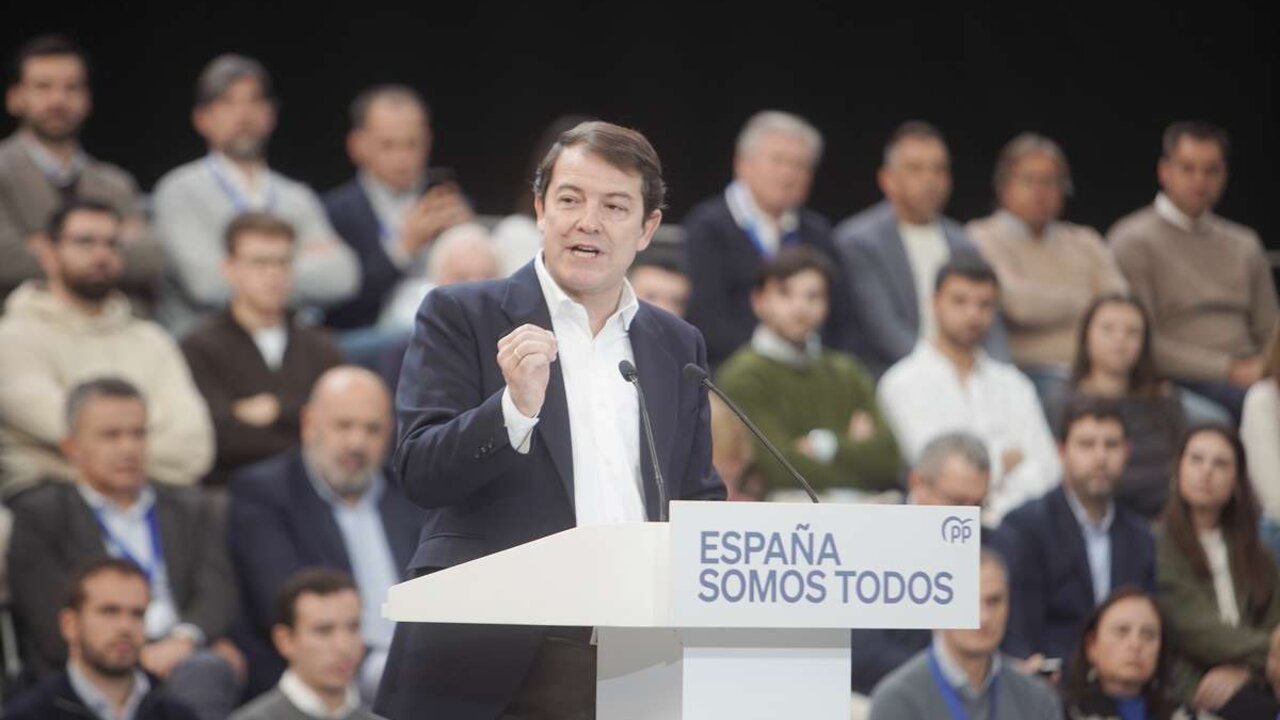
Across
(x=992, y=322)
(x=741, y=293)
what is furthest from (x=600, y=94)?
(x=992, y=322)

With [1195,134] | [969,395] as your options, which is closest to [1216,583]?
[969,395]

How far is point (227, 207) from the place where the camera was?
6.06 metres

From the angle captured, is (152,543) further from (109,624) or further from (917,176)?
(917,176)

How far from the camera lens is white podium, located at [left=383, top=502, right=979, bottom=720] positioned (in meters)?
2.18

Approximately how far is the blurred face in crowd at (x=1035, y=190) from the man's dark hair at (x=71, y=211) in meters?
3.20

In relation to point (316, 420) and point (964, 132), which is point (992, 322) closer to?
point (964, 132)

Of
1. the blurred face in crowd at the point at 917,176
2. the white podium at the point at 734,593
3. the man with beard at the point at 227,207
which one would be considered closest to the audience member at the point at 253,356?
the man with beard at the point at 227,207

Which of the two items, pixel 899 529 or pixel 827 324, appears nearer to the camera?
pixel 899 529

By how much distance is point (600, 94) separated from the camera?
735cm

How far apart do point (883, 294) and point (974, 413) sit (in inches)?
25.0

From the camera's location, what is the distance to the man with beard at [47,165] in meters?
5.78

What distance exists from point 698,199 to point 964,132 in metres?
1.17

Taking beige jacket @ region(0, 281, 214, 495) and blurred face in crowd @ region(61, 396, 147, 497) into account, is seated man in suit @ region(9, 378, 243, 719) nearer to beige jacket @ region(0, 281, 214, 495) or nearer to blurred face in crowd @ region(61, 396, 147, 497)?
blurred face in crowd @ region(61, 396, 147, 497)

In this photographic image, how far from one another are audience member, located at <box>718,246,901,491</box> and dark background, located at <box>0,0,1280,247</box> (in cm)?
150
